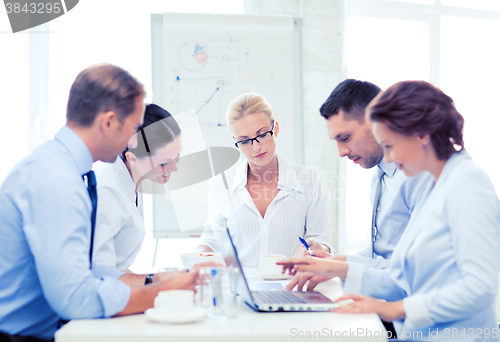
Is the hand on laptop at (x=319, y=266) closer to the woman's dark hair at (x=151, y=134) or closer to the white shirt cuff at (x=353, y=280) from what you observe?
the white shirt cuff at (x=353, y=280)

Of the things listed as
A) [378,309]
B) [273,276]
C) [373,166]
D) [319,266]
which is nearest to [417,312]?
[378,309]

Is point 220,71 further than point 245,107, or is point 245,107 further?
point 220,71

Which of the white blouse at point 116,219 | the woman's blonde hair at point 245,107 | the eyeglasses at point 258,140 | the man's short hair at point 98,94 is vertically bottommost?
the white blouse at point 116,219

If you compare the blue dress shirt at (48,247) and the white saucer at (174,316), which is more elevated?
the blue dress shirt at (48,247)

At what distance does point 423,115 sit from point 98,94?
897 millimetres

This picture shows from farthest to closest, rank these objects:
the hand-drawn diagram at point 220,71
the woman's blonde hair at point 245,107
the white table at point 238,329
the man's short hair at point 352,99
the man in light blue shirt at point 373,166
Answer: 1. the hand-drawn diagram at point 220,71
2. the woman's blonde hair at point 245,107
3. the man's short hair at point 352,99
4. the man in light blue shirt at point 373,166
5. the white table at point 238,329

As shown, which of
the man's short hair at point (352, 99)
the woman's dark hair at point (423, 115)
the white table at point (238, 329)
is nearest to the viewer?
the white table at point (238, 329)

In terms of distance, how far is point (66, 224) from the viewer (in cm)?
107

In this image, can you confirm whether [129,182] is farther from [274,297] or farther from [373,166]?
[373,166]

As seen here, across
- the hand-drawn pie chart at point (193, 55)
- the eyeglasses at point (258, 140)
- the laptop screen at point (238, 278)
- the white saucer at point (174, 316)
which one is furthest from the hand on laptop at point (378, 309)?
the hand-drawn pie chart at point (193, 55)

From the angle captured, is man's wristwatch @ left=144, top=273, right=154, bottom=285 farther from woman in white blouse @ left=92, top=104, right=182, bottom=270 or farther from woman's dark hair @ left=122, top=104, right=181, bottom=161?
woman's dark hair @ left=122, top=104, right=181, bottom=161

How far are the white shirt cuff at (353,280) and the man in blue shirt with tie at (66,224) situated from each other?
516 mm

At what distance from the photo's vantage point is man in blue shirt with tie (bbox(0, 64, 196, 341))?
3.48 feet

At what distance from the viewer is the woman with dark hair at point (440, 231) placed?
3.56ft
